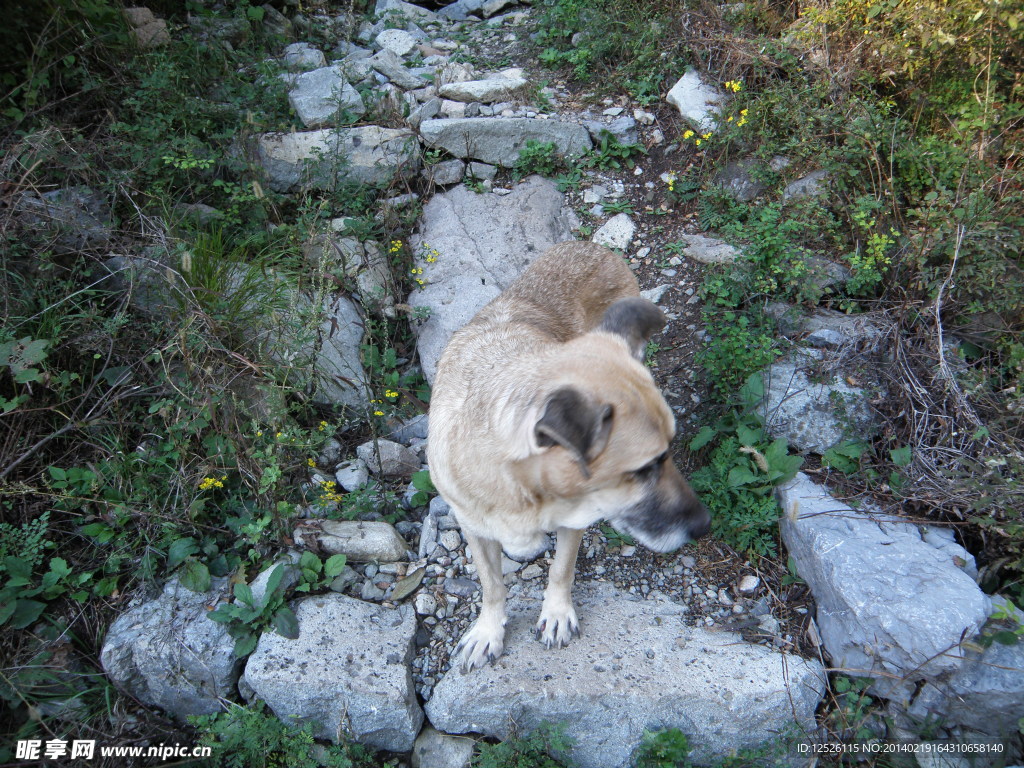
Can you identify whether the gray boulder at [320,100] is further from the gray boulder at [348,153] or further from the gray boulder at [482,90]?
the gray boulder at [482,90]

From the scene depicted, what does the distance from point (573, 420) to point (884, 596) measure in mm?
2235

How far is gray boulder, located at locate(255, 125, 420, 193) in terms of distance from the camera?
5.88 meters

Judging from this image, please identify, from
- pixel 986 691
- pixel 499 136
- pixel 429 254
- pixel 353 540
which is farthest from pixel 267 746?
pixel 499 136

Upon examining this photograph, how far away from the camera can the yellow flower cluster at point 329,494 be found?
401 cm

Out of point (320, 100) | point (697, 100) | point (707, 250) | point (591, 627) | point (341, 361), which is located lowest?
point (591, 627)

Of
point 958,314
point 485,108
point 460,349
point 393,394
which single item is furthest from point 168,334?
point 958,314

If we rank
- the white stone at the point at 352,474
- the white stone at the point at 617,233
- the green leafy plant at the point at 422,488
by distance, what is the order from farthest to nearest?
the white stone at the point at 617,233 → the white stone at the point at 352,474 → the green leafy plant at the point at 422,488

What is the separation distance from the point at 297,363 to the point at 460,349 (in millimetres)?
1296

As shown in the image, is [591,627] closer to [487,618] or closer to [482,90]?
[487,618]

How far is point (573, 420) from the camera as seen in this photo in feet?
7.70

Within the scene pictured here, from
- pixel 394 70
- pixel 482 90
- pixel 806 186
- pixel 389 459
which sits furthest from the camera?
pixel 394 70

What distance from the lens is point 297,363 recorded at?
4117mm

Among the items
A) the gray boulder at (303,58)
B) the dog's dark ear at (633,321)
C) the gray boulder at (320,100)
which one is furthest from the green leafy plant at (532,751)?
the gray boulder at (303,58)

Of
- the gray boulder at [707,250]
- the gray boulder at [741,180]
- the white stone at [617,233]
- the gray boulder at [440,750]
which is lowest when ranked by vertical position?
the gray boulder at [440,750]
